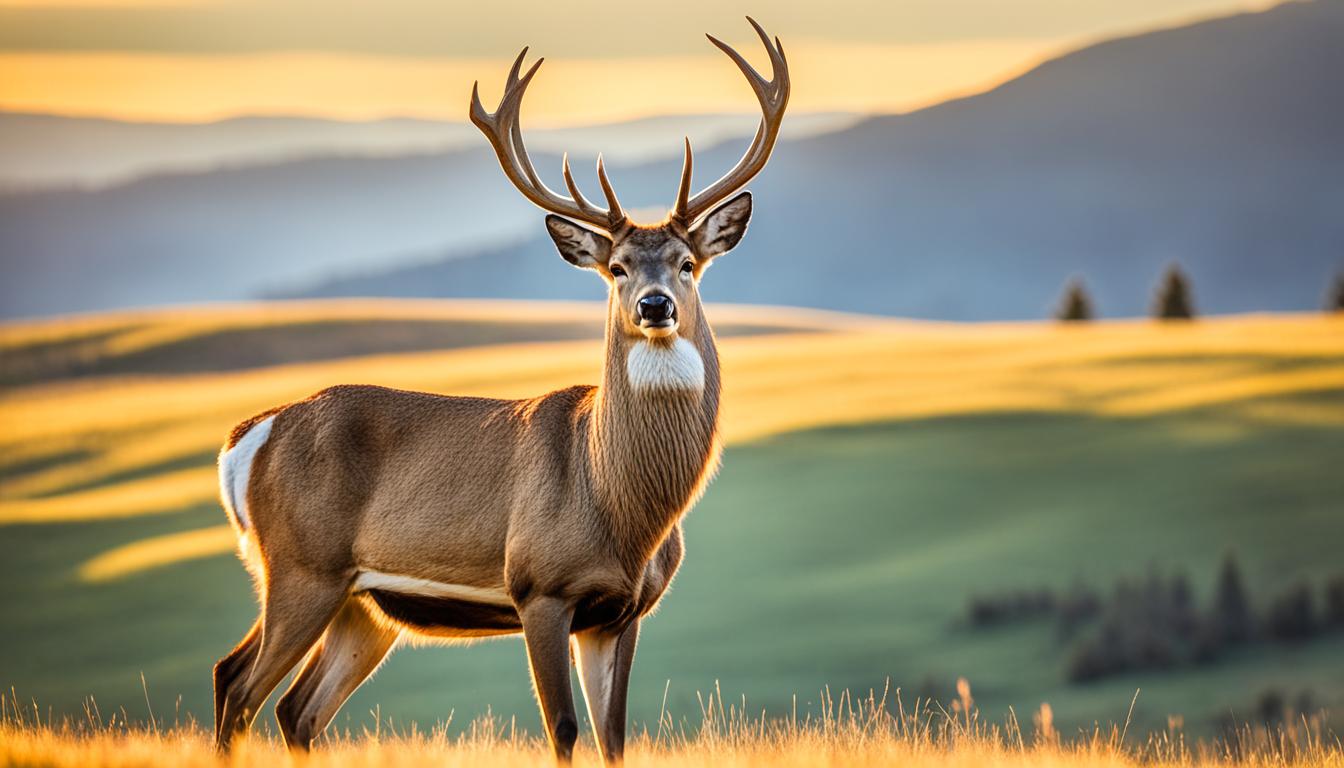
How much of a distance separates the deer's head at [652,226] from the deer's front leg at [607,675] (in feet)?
4.97

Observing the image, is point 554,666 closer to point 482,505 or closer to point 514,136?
point 482,505

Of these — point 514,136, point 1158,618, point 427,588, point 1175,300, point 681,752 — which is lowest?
point 1158,618

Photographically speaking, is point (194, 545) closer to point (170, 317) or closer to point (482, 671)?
point (482, 671)

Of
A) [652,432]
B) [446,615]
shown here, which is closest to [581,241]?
[652,432]

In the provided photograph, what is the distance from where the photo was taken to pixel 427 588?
30.6 ft

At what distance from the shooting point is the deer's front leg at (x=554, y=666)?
8.61 m

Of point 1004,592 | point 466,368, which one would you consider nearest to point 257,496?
point 1004,592

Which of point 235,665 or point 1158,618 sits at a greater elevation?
point 235,665

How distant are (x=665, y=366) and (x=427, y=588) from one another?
1.71 metres

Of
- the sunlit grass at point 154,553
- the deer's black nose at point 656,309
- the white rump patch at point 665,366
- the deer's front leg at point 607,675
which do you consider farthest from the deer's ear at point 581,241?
the sunlit grass at point 154,553

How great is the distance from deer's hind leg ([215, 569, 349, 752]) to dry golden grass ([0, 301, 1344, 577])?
30.3 metres

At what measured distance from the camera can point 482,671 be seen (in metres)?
Answer: 32.2

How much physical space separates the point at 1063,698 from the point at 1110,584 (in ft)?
14.3

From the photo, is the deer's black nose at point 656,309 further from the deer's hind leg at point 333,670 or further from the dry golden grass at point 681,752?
the deer's hind leg at point 333,670
